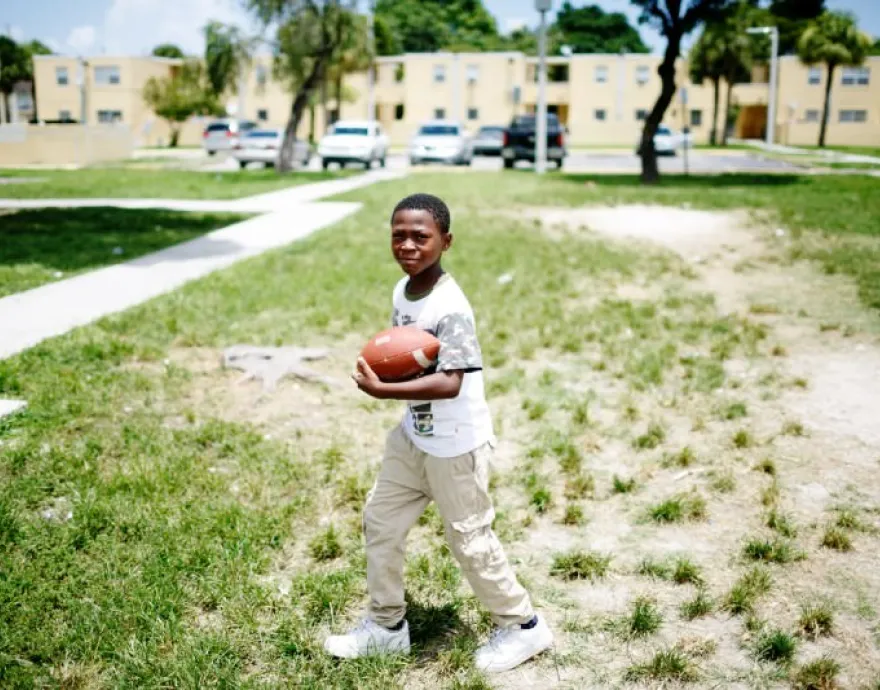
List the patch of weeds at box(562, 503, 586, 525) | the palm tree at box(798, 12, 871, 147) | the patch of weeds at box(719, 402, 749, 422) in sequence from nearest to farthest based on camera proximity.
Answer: the patch of weeds at box(562, 503, 586, 525)
the patch of weeds at box(719, 402, 749, 422)
the palm tree at box(798, 12, 871, 147)

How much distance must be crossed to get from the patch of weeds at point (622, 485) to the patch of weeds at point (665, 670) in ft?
4.70

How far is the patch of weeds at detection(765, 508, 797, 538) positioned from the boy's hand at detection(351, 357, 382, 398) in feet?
6.68

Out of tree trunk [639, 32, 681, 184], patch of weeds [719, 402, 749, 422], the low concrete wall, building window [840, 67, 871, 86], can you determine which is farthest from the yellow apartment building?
patch of weeds [719, 402, 749, 422]

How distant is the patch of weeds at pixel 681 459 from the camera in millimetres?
4520

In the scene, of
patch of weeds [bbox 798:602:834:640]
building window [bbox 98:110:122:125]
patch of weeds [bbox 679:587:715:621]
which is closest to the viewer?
patch of weeds [bbox 798:602:834:640]

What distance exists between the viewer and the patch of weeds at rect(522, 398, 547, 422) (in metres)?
5.20

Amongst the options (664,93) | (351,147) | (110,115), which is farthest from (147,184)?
(110,115)

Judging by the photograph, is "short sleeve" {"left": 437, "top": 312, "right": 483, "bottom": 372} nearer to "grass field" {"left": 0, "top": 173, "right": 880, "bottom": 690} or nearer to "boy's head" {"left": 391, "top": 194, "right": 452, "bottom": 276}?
"boy's head" {"left": 391, "top": 194, "right": 452, "bottom": 276}

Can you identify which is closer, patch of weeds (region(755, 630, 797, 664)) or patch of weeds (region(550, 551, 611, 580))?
patch of weeds (region(755, 630, 797, 664))

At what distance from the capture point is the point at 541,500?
4047mm

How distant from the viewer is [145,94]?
53750mm

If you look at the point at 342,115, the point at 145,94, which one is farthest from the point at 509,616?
the point at 342,115

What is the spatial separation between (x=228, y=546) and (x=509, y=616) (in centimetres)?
127

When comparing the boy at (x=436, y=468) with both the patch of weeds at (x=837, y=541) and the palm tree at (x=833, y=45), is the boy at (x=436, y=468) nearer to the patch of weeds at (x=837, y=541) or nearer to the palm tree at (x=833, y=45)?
the patch of weeds at (x=837, y=541)
